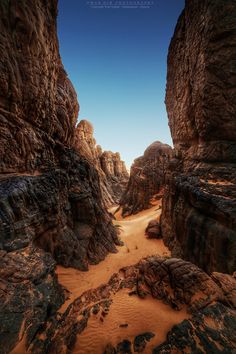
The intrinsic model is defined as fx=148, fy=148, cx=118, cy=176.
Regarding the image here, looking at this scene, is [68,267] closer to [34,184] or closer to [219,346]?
[34,184]

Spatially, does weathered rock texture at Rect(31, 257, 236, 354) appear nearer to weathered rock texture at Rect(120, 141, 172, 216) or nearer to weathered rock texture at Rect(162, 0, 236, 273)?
weathered rock texture at Rect(162, 0, 236, 273)

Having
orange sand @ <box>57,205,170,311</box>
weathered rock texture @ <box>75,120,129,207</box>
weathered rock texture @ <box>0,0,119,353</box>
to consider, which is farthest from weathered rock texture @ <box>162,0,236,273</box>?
weathered rock texture @ <box>75,120,129,207</box>

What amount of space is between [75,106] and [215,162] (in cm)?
1324

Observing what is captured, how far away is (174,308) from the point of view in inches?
206

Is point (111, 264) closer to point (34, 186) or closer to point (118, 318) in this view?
point (118, 318)

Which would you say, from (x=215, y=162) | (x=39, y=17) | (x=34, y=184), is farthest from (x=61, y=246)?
(x=39, y=17)

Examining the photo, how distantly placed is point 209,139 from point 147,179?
757 inches

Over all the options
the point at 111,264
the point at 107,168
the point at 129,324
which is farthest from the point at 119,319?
the point at 107,168

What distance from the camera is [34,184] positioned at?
792 cm

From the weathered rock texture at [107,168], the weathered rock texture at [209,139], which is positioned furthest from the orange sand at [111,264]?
the weathered rock texture at [107,168]

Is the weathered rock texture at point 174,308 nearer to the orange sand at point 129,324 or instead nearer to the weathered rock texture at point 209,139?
the orange sand at point 129,324

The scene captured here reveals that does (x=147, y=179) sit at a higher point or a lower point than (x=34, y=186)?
higher

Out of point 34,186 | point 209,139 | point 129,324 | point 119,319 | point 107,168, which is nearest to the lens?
point 129,324

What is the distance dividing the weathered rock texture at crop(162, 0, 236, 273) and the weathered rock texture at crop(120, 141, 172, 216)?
16.0 m
